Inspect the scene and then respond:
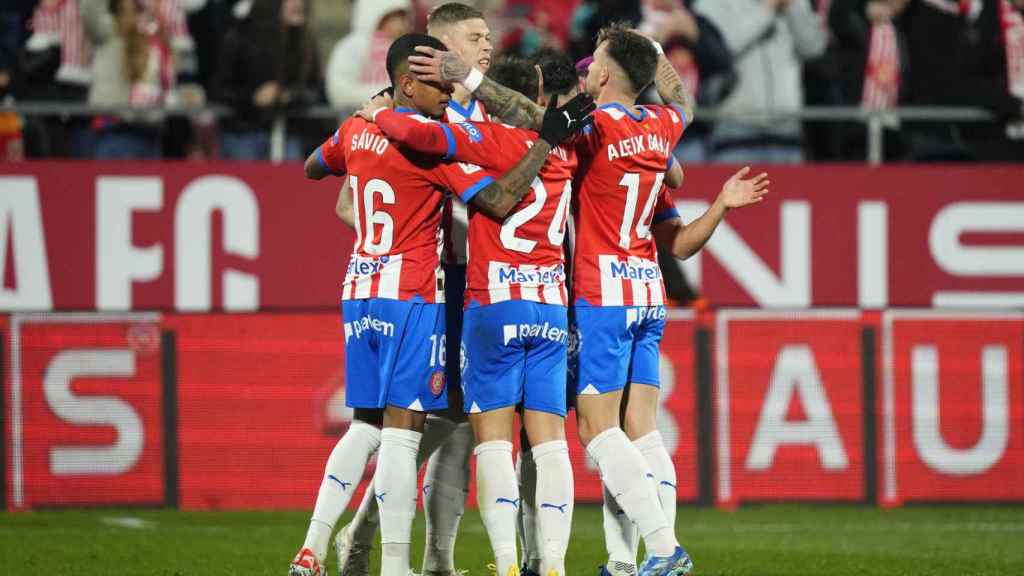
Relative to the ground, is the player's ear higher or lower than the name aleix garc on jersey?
higher

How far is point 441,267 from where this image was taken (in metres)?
7.49

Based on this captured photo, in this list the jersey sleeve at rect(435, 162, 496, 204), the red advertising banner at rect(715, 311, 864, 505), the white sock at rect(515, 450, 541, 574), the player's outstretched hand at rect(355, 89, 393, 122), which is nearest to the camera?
the jersey sleeve at rect(435, 162, 496, 204)

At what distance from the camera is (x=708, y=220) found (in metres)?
7.75

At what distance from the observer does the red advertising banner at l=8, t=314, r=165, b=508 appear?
11.3 metres

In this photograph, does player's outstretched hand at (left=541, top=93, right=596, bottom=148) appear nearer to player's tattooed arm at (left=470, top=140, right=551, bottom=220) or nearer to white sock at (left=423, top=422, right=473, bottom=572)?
player's tattooed arm at (left=470, top=140, right=551, bottom=220)

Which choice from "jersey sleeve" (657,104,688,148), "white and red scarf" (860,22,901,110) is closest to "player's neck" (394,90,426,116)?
"jersey sleeve" (657,104,688,148)

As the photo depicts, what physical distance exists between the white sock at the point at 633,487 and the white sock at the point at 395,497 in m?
0.83

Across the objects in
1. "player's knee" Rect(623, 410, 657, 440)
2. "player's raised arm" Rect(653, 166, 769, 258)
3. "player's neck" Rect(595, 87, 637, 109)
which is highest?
"player's neck" Rect(595, 87, 637, 109)

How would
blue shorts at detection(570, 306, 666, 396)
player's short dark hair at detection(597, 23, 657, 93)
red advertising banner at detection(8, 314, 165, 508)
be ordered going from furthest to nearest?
1. red advertising banner at detection(8, 314, 165, 508)
2. player's short dark hair at detection(597, 23, 657, 93)
3. blue shorts at detection(570, 306, 666, 396)

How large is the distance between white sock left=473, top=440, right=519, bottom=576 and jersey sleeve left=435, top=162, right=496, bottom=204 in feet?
3.46

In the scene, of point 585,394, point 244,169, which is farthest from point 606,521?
point 244,169

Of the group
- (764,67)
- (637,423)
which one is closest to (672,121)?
(637,423)

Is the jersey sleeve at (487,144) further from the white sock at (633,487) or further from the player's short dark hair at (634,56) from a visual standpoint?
the white sock at (633,487)

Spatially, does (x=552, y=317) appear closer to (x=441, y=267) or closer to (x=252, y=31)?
(x=441, y=267)
